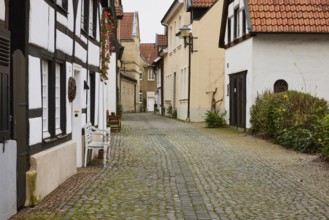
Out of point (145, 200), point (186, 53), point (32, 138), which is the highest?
point (186, 53)

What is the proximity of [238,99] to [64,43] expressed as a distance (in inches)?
590

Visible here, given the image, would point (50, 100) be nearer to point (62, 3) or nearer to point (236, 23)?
point (62, 3)

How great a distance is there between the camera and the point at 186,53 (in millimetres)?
33938

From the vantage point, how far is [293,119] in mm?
17031

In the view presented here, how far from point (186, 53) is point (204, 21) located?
7.87 ft

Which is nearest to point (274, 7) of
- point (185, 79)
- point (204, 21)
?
point (204, 21)

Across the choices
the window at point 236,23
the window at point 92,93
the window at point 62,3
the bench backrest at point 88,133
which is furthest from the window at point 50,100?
the window at point 236,23

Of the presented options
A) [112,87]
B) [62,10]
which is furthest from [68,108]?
[112,87]

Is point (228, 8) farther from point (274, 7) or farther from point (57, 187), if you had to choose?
point (57, 187)

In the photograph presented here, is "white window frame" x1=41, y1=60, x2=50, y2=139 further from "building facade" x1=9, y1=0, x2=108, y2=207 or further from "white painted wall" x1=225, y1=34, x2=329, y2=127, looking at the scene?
"white painted wall" x1=225, y1=34, x2=329, y2=127

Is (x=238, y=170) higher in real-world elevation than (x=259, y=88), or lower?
lower

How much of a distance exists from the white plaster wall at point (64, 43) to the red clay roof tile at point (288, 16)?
11.6 metres

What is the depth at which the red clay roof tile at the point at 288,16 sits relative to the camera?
21.7 metres

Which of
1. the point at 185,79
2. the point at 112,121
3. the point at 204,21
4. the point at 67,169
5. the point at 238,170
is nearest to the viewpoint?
the point at 67,169
